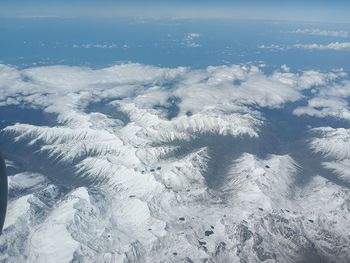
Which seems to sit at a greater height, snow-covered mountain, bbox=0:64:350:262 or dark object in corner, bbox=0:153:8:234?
dark object in corner, bbox=0:153:8:234

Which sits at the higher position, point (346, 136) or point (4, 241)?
point (4, 241)

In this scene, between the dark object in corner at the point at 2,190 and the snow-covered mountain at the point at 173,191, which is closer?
the dark object in corner at the point at 2,190

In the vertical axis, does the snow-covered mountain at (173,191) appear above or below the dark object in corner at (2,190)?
below

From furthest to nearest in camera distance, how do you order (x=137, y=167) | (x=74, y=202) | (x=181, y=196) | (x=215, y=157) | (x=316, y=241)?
(x=215, y=157) → (x=137, y=167) → (x=181, y=196) → (x=74, y=202) → (x=316, y=241)

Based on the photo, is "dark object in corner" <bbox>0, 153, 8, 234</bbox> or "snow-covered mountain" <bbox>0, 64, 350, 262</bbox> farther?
"snow-covered mountain" <bbox>0, 64, 350, 262</bbox>

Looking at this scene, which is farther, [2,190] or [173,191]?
[173,191]

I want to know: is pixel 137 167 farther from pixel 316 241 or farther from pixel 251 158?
pixel 316 241

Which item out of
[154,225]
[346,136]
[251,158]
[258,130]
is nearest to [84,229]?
[154,225]

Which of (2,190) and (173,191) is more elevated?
(2,190)
